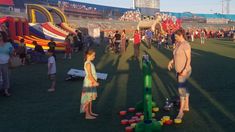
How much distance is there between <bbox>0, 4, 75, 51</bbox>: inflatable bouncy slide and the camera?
72.2 ft

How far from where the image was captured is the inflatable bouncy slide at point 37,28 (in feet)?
72.2

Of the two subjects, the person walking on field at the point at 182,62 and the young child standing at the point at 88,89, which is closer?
the person walking on field at the point at 182,62

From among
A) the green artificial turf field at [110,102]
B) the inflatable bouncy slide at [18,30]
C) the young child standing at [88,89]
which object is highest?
the inflatable bouncy slide at [18,30]

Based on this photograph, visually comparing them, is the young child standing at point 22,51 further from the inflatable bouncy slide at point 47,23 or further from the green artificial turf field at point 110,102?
the inflatable bouncy slide at point 47,23

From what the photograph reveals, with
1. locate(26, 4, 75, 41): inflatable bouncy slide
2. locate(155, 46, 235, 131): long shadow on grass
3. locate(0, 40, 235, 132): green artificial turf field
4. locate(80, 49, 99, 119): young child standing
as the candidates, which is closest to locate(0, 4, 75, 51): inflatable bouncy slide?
locate(26, 4, 75, 41): inflatable bouncy slide

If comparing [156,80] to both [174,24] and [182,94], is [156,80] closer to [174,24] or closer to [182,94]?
[182,94]

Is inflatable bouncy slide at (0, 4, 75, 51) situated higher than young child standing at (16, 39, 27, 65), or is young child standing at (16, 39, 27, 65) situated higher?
inflatable bouncy slide at (0, 4, 75, 51)

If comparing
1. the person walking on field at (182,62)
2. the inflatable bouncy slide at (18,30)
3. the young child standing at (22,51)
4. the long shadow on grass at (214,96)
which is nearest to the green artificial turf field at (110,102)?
the long shadow on grass at (214,96)

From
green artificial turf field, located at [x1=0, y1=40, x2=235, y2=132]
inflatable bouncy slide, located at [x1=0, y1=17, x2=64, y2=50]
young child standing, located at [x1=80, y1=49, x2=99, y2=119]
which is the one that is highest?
inflatable bouncy slide, located at [x1=0, y1=17, x2=64, y2=50]

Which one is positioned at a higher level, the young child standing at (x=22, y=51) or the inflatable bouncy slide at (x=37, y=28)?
the inflatable bouncy slide at (x=37, y=28)

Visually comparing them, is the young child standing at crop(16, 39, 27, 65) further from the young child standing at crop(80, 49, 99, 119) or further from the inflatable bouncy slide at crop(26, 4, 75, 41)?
the young child standing at crop(80, 49, 99, 119)

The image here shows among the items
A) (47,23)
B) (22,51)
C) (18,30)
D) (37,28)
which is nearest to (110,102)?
(22,51)

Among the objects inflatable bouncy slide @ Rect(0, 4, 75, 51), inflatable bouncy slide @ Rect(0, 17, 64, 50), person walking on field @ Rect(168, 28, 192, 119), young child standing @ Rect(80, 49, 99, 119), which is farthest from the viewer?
inflatable bouncy slide @ Rect(0, 4, 75, 51)

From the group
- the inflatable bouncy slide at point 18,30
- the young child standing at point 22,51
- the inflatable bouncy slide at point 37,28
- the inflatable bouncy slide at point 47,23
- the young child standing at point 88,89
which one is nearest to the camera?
the young child standing at point 88,89
